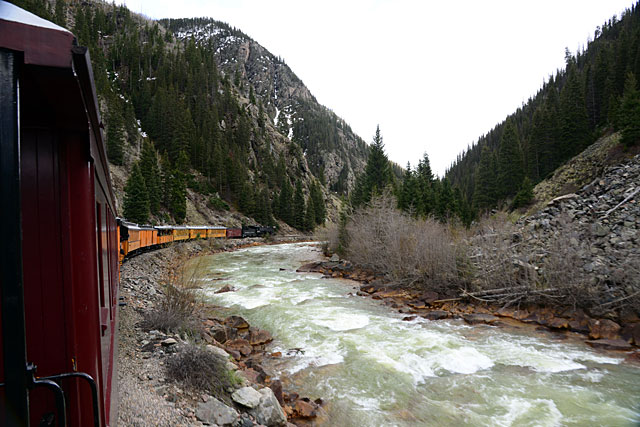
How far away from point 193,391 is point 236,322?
4.98 m

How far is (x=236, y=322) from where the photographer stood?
9.89 metres

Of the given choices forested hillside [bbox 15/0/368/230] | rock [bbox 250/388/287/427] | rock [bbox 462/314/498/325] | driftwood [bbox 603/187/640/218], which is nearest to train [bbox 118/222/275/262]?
forested hillside [bbox 15/0/368/230]

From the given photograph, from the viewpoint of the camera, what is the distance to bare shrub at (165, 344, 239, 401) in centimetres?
515

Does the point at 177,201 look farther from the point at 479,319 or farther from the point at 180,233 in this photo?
the point at 479,319

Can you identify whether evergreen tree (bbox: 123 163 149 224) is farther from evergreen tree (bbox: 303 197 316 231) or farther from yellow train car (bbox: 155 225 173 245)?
evergreen tree (bbox: 303 197 316 231)

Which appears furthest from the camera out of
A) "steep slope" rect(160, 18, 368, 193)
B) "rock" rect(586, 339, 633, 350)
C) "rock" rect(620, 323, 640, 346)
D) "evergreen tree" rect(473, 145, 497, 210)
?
"steep slope" rect(160, 18, 368, 193)

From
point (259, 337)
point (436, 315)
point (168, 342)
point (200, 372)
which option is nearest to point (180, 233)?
point (259, 337)

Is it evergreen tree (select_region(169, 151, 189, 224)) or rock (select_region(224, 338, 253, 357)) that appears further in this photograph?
evergreen tree (select_region(169, 151, 189, 224))

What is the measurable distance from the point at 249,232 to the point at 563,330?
43.0 m

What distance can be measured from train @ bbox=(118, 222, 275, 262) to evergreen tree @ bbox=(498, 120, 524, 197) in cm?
3760

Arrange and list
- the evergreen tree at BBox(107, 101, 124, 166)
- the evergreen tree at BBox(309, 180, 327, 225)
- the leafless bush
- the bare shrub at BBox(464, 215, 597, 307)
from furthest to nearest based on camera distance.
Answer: the evergreen tree at BBox(309, 180, 327, 225) → the evergreen tree at BBox(107, 101, 124, 166) → the leafless bush → the bare shrub at BBox(464, 215, 597, 307)

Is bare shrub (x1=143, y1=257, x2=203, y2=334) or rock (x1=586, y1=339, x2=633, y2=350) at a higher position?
bare shrub (x1=143, y1=257, x2=203, y2=334)

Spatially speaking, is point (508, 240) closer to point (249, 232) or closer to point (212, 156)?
point (249, 232)

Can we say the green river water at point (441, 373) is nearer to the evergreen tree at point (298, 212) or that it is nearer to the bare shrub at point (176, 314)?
the bare shrub at point (176, 314)
